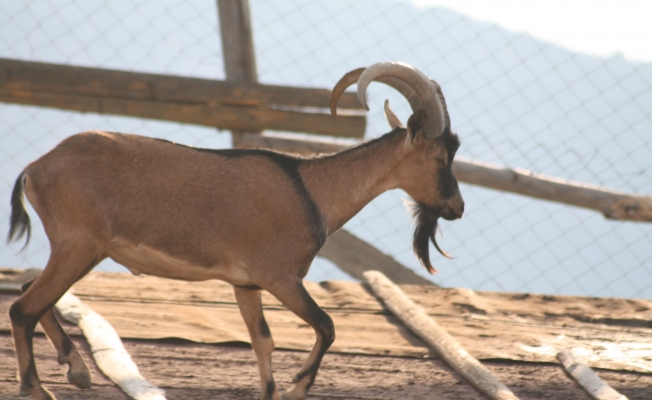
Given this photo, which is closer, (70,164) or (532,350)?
(70,164)

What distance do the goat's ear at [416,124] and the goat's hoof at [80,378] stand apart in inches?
54.3

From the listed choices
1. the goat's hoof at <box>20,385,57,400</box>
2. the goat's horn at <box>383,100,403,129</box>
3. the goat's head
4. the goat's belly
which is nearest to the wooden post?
the goat's horn at <box>383,100,403,129</box>

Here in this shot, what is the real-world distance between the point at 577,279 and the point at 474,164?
1.40 meters

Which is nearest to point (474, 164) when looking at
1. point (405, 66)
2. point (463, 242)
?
point (463, 242)

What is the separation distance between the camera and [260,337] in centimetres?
311

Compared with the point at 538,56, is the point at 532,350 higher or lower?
lower

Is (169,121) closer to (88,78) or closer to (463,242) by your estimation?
(88,78)

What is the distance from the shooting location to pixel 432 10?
18.3 feet

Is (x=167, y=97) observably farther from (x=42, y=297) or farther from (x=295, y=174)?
(x=42, y=297)

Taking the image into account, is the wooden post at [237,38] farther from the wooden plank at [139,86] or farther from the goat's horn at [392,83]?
the goat's horn at [392,83]

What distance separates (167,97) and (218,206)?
2205 millimetres

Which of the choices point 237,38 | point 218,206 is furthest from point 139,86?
point 218,206

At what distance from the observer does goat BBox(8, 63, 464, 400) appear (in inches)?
109

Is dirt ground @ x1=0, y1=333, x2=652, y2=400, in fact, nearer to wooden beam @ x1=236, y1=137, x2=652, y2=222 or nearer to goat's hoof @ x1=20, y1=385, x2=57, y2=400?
goat's hoof @ x1=20, y1=385, x2=57, y2=400
